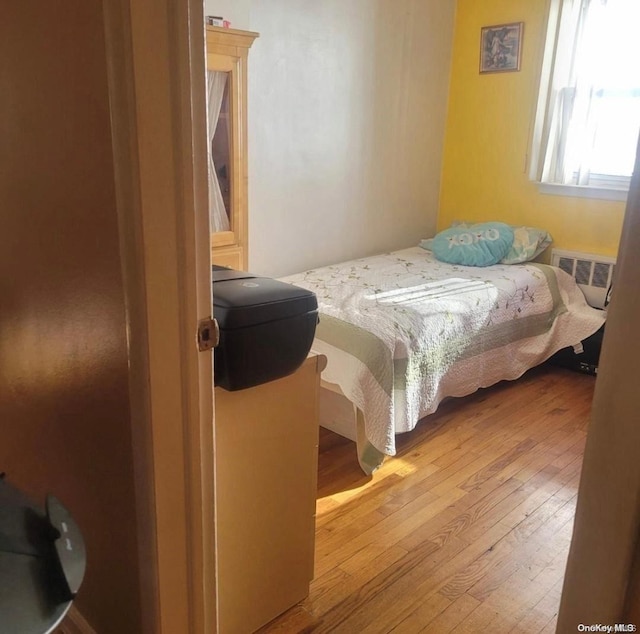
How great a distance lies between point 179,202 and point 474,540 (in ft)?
5.41

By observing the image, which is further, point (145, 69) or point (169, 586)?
point (169, 586)

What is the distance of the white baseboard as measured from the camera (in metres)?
1.57

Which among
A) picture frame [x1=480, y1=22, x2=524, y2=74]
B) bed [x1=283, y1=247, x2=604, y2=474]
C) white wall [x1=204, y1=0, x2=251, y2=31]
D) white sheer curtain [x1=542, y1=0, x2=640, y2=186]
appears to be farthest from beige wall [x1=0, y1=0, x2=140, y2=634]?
picture frame [x1=480, y1=22, x2=524, y2=74]

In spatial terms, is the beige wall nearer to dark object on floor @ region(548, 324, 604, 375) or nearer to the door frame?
the door frame

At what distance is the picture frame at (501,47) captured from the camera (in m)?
3.78

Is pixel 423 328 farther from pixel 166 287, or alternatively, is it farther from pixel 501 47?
pixel 501 47

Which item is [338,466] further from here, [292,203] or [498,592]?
[292,203]

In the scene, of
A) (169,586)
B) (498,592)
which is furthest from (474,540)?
(169,586)

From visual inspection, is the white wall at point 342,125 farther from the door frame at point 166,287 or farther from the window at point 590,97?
the door frame at point 166,287

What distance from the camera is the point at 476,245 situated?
146 inches

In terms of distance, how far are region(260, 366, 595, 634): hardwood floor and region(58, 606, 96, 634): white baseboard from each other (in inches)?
18.7

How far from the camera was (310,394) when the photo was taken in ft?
5.42

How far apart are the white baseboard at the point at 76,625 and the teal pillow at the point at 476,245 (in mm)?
2789

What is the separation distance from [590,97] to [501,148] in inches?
24.4
